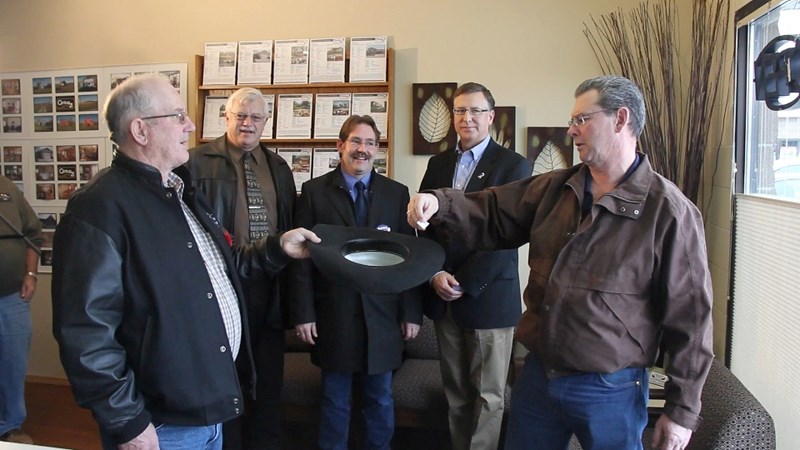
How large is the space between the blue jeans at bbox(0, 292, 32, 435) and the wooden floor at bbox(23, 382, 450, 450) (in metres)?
0.25

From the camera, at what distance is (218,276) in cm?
168

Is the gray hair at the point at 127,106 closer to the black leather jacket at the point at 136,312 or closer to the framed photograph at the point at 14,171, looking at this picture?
the black leather jacket at the point at 136,312

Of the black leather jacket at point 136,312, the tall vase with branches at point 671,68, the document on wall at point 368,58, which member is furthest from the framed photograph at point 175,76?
the black leather jacket at point 136,312

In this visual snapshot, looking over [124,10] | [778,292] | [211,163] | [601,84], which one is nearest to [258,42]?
[124,10]

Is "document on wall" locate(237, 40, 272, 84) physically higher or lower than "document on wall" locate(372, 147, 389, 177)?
higher

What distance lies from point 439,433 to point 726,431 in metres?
1.43

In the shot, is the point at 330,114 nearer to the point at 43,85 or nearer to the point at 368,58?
the point at 368,58

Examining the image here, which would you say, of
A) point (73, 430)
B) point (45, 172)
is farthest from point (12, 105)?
point (73, 430)

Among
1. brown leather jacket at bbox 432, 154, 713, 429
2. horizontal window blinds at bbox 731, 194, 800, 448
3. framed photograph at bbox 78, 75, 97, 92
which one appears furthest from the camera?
framed photograph at bbox 78, 75, 97, 92

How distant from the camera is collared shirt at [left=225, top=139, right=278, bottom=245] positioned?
262cm

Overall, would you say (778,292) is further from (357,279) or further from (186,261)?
(186,261)

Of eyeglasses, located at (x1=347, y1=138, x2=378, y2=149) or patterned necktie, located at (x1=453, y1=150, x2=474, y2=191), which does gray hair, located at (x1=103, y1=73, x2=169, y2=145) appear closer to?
eyeglasses, located at (x1=347, y1=138, x2=378, y2=149)

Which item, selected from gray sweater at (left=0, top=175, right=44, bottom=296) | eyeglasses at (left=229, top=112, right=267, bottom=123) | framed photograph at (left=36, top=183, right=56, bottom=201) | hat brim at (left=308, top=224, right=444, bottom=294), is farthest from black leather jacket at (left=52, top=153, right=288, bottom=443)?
framed photograph at (left=36, top=183, right=56, bottom=201)

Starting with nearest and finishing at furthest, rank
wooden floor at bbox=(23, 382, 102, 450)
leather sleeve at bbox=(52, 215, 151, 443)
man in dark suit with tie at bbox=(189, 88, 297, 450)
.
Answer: leather sleeve at bbox=(52, 215, 151, 443)
man in dark suit with tie at bbox=(189, 88, 297, 450)
wooden floor at bbox=(23, 382, 102, 450)
